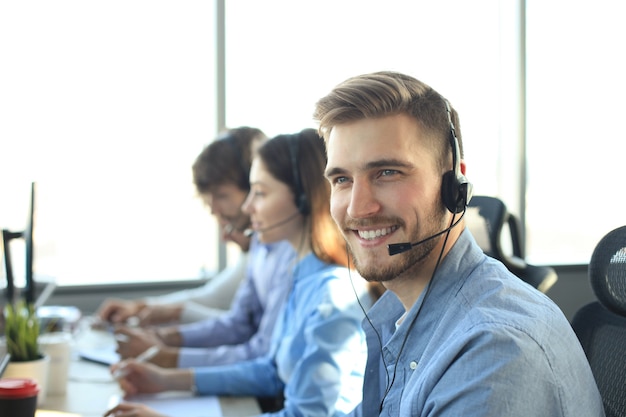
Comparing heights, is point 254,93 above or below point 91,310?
above

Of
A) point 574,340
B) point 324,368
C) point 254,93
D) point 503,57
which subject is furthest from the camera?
point 503,57

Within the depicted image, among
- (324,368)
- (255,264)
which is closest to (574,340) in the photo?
(324,368)

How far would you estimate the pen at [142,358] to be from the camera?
6.22 feet

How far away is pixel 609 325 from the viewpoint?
1.26 m

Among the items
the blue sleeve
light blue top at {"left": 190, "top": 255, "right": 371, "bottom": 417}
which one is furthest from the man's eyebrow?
the blue sleeve

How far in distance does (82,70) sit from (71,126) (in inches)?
11.1

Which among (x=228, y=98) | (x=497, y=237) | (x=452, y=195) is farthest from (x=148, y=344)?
(x=228, y=98)

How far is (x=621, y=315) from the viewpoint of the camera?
1238 mm

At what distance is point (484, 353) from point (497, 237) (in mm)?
967

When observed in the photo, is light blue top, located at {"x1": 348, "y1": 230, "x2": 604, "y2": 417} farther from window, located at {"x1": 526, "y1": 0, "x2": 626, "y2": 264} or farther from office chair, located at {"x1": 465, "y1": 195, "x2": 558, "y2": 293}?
window, located at {"x1": 526, "y1": 0, "x2": 626, "y2": 264}

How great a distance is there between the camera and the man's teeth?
1.14 m

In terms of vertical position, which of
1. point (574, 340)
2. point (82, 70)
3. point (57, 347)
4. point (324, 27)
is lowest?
point (57, 347)

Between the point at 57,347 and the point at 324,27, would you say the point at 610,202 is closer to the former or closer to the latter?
the point at 324,27

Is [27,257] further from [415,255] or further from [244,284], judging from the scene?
[415,255]
